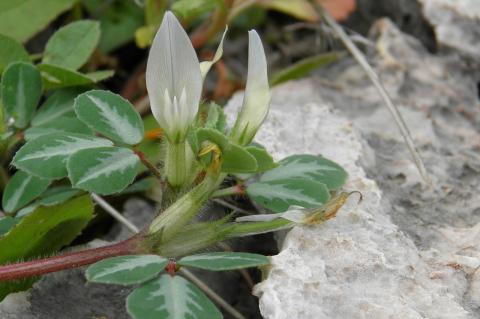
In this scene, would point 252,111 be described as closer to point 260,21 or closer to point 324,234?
point 324,234

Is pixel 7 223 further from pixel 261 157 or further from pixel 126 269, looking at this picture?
pixel 261 157

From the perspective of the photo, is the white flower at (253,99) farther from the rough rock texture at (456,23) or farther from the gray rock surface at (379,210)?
the rough rock texture at (456,23)

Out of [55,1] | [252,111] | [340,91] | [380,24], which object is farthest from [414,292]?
[55,1]

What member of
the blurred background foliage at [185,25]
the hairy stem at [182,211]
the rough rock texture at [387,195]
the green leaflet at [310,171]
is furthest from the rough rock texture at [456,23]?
the hairy stem at [182,211]

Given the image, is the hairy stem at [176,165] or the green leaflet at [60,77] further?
the green leaflet at [60,77]

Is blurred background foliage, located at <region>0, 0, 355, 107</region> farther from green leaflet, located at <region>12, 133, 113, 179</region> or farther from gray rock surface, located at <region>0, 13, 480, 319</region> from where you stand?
green leaflet, located at <region>12, 133, 113, 179</region>
